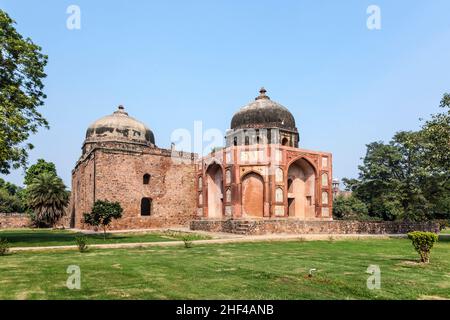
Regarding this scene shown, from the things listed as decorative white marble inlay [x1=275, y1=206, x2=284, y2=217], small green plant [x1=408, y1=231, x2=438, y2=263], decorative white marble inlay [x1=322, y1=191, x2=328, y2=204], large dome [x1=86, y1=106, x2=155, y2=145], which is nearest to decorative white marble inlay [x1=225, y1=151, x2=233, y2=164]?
decorative white marble inlay [x1=275, y1=206, x2=284, y2=217]

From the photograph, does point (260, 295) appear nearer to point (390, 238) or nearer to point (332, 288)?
point (332, 288)

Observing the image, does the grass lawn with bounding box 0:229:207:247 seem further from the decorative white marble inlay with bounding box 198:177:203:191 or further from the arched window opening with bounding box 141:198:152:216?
the decorative white marble inlay with bounding box 198:177:203:191

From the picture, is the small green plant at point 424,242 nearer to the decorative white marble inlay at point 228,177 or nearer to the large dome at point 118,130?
the decorative white marble inlay at point 228,177

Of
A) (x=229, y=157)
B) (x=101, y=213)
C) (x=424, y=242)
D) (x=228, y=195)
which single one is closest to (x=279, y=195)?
(x=228, y=195)

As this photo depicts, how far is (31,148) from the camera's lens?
1855 cm

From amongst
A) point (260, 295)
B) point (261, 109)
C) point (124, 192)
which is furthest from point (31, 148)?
point (261, 109)

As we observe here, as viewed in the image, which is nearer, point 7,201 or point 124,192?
point 124,192

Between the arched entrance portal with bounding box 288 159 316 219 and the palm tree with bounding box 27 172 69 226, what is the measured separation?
2483cm

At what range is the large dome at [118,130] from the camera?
3628 centimetres

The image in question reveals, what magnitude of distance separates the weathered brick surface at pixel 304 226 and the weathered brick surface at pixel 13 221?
83.5ft

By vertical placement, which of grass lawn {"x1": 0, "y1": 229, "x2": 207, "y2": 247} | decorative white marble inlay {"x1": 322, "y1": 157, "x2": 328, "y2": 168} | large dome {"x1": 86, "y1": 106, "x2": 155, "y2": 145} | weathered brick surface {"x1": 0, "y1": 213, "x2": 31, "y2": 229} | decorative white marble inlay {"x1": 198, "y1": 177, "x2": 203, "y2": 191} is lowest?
weathered brick surface {"x1": 0, "y1": 213, "x2": 31, "y2": 229}

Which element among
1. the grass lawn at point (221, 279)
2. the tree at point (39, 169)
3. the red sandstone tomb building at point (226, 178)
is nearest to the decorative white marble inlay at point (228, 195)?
the red sandstone tomb building at point (226, 178)

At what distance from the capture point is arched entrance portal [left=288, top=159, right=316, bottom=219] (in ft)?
101
